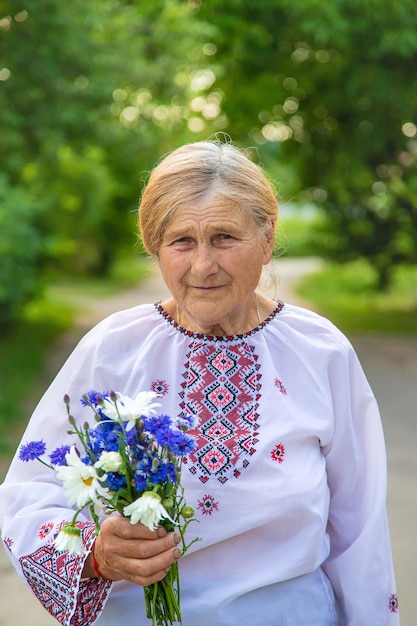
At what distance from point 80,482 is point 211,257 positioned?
2.09 ft

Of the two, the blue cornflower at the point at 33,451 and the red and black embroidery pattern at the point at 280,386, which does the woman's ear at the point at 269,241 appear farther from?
the blue cornflower at the point at 33,451

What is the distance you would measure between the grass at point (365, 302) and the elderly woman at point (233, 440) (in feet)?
36.1

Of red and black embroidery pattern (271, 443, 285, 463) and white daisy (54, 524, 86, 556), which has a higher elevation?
red and black embroidery pattern (271, 443, 285, 463)

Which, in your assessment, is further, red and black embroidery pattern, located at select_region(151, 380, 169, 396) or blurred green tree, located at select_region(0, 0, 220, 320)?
blurred green tree, located at select_region(0, 0, 220, 320)

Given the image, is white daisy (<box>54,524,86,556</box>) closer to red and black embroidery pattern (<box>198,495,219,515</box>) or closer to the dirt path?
red and black embroidery pattern (<box>198,495,219,515</box>)

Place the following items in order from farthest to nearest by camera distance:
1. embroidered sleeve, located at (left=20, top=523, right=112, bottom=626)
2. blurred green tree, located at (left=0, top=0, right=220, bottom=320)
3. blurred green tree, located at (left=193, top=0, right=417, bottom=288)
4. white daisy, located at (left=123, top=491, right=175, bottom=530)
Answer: blurred green tree, located at (left=193, top=0, right=417, bottom=288)
blurred green tree, located at (left=0, top=0, right=220, bottom=320)
embroidered sleeve, located at (left=20, top=523, right=112, bottom=626)
white daisy, located at (left=123, top=491, right=175, bottom=530)

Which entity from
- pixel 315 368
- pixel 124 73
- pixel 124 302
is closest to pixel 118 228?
pixel 124 302

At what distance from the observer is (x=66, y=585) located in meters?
1.99

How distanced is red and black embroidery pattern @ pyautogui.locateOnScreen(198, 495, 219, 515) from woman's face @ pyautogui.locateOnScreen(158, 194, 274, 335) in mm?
412

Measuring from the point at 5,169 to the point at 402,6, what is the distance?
456 centimetres

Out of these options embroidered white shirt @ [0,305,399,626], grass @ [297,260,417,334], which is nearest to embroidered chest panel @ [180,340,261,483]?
embroidered white shirt @ [0,305,399,626]

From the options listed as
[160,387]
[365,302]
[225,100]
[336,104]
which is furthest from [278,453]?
[365,302]

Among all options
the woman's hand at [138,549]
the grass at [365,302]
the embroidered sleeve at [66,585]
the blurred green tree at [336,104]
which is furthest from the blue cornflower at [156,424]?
the grass at [365,302]

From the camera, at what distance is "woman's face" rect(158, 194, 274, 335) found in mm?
2137
